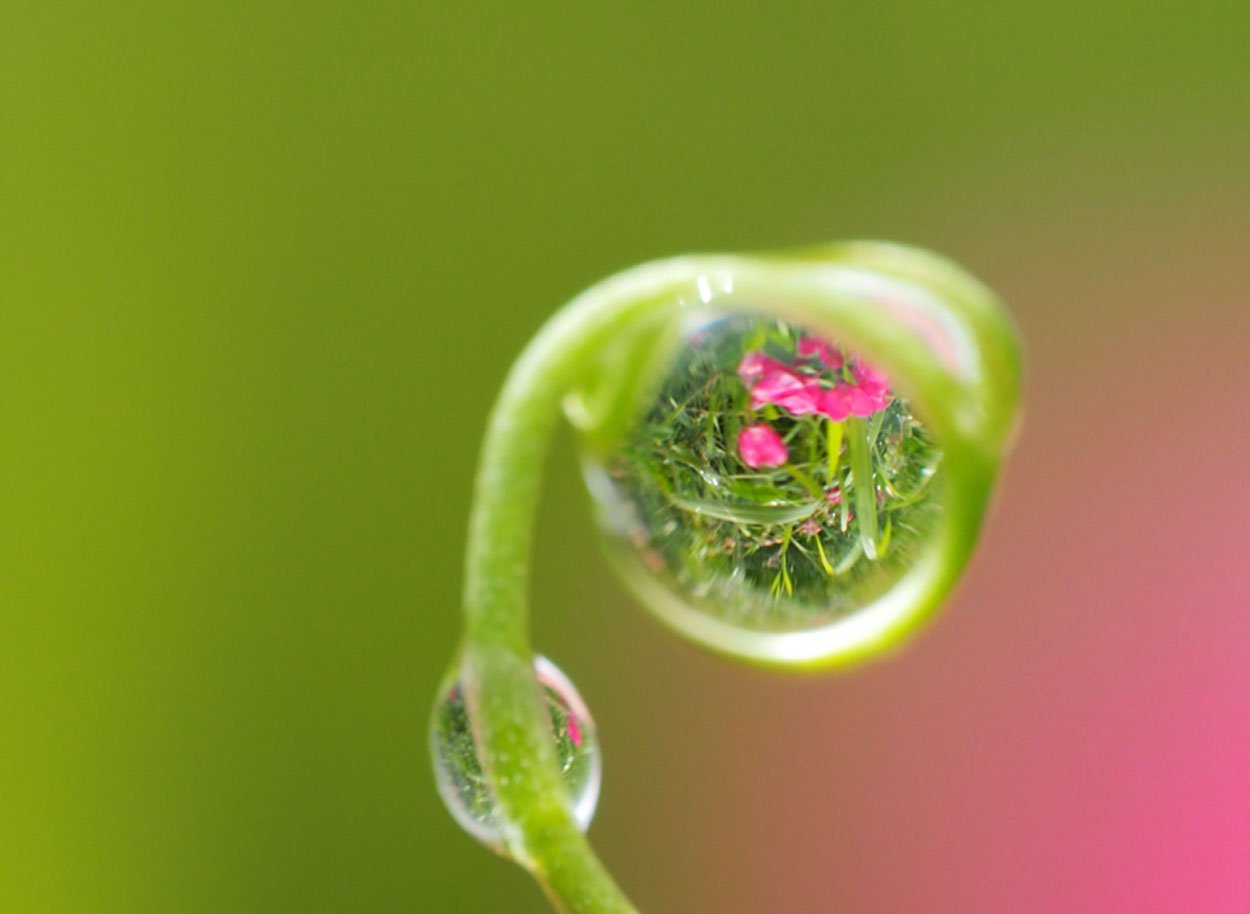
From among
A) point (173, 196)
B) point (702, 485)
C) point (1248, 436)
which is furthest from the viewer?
point (1248, 436)

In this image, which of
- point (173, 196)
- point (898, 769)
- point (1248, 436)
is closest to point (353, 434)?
point (173, 196)

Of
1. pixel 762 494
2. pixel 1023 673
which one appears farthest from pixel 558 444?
pixel 762 494

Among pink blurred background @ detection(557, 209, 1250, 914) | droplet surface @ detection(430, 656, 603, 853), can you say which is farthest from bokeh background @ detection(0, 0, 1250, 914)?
droplet surface @ detection(430, 656, 603, 853)

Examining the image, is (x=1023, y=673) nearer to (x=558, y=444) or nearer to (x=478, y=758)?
(x=558, y=444)

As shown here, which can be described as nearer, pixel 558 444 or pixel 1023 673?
pixel 558 444

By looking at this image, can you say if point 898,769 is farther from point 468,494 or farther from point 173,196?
point 173,196

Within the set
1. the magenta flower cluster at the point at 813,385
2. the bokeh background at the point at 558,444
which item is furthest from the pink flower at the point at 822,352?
the bokeh background at the point at 558,444
